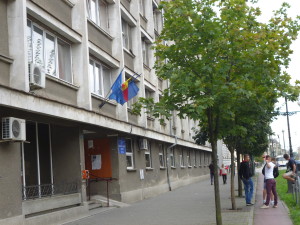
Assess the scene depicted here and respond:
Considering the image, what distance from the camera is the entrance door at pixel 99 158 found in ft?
58.3

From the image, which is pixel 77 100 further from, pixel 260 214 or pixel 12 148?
pixel 260 214

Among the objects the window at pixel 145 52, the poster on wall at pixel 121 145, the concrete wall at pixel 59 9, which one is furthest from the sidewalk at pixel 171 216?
the window at pixel 145 52

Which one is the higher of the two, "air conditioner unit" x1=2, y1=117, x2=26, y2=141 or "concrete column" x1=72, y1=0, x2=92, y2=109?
"concrete column" x1=72, y1=0, x2=92, y2=109

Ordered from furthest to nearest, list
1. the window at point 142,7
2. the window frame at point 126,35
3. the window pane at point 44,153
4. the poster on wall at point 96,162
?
the window at point 142,7 → the window frame at point 126,35 → the poster on wall at point 96,162 → the window pane at point 44,153

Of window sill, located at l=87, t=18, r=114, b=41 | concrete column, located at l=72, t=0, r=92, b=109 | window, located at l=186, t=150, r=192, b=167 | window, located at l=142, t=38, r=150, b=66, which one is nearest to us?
concrete column, located at l=72, t=0, r=92, b=109

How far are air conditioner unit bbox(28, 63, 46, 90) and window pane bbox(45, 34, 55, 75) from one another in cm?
190

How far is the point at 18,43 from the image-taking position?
406 inches

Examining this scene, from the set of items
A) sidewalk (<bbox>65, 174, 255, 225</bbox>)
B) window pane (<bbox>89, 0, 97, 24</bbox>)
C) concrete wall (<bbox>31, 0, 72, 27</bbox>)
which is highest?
window pane (<bbox>89, 0, 97, 24</bbox>)

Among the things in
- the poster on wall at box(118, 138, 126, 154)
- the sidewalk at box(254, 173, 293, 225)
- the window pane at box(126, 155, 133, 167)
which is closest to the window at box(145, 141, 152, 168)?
the window pane at box(126, 155, 133, 167)

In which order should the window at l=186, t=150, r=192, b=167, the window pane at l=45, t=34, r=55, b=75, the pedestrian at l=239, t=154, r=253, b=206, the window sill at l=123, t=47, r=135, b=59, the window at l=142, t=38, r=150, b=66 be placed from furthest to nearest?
the window at l=186, t=150, r=192, b=167
the window at l=142, t=38, r=150, b=66
the window sill at l=123, t=47, r=135, b=59
the pedestrian at l=239, t=154, r=253, b=206
the window pane at l=45, t=34, r=55, b=75

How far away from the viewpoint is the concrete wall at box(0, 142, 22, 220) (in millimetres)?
9727

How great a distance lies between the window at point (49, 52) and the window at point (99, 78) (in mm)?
2056

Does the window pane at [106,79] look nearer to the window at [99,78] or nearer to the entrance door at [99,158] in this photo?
the window at [99,78]

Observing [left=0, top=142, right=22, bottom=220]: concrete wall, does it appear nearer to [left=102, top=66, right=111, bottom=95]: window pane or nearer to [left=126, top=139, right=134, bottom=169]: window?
[left=102, top=66, right=111, bottom=95]: window pane
